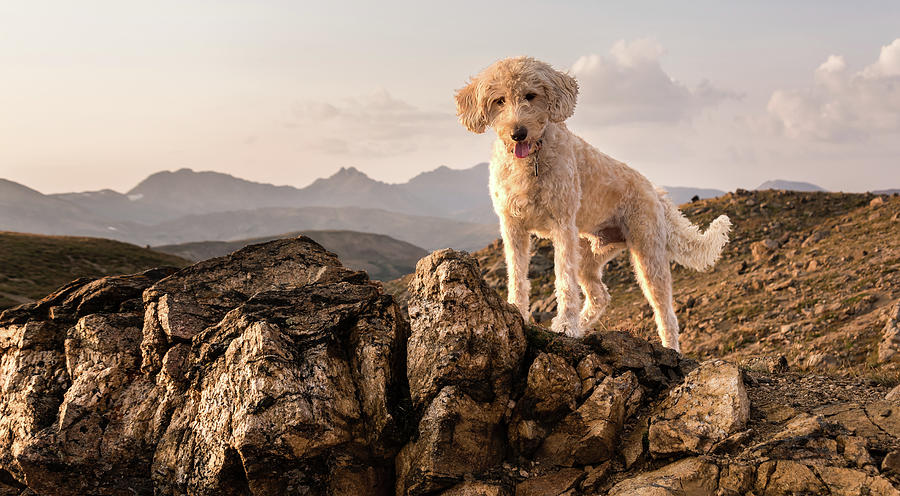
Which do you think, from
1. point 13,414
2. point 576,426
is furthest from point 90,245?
point 576,426

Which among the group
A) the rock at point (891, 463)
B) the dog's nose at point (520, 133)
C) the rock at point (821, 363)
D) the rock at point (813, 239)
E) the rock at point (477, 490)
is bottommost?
the rock at point (477, 490)

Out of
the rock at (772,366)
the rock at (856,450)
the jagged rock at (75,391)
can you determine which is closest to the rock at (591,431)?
the rock at (856,450)

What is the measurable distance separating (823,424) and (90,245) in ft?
247

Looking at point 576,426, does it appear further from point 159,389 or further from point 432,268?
point 159,389

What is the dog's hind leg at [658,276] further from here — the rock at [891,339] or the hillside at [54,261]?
the hillside at [54,261]

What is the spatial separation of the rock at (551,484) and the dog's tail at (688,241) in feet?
17.9

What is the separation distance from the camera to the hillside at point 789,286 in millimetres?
12875

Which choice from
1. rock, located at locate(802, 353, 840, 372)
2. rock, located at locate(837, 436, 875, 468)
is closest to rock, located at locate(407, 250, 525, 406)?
rock, located at locate(837, 436, 875, 468)

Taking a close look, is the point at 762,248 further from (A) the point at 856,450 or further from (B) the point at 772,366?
(A) the point at 856,450

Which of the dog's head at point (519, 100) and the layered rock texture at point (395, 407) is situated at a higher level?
the dog's head at point (519, 100)

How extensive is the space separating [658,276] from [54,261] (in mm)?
57977

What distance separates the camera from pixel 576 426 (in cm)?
593

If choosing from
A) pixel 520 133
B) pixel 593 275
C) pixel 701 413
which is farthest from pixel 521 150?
pixel 593 275

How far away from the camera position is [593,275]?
983 cm
